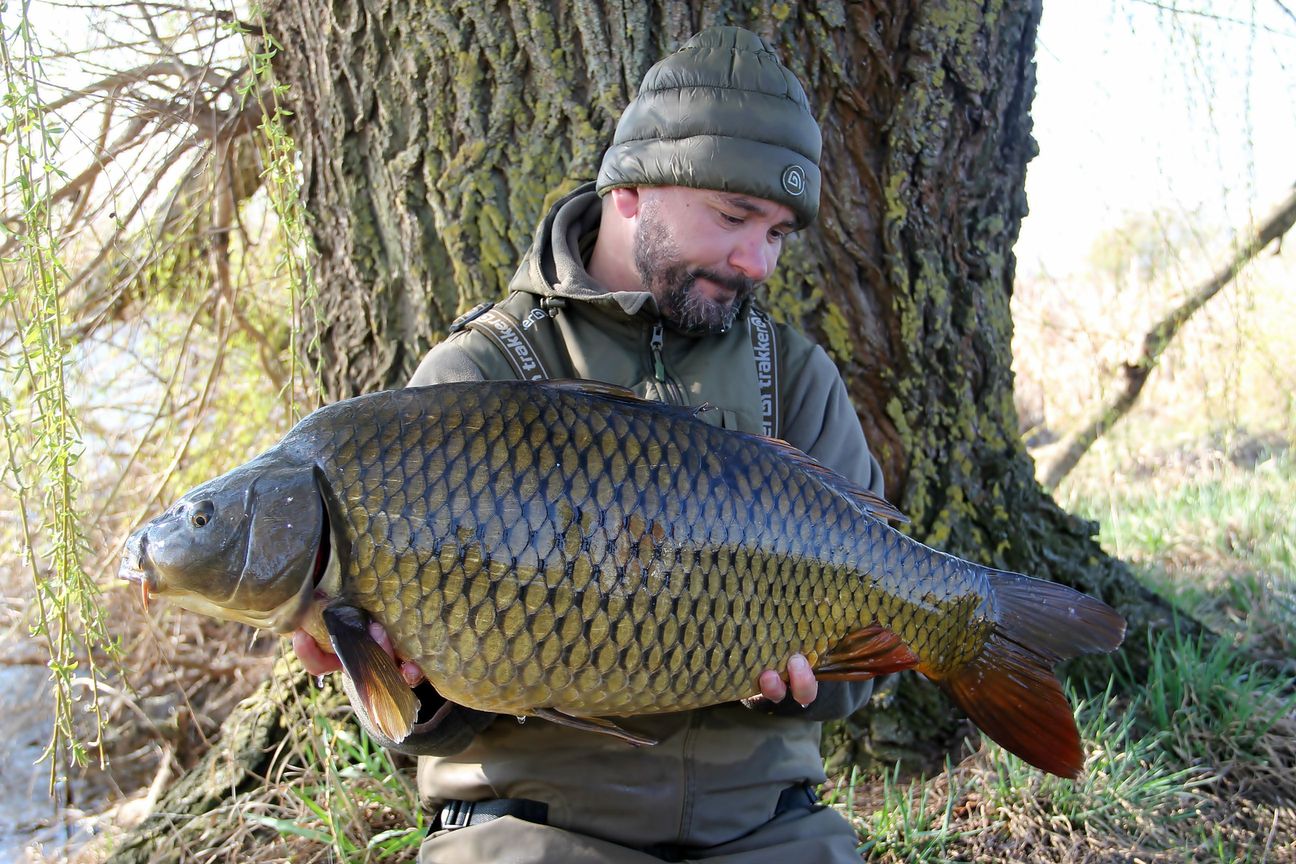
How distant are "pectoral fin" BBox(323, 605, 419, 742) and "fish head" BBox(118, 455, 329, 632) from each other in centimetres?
7

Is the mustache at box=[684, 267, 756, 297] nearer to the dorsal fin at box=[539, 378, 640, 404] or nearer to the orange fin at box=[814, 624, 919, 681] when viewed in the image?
the dorsal fin at box=[539, 378, 640, 404]

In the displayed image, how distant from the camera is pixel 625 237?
2.23 m

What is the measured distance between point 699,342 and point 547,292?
327 millimetres

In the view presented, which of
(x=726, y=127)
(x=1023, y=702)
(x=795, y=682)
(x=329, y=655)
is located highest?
(x=726, y=127)

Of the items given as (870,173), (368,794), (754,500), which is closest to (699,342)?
(754,500)

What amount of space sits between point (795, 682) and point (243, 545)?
91 cm

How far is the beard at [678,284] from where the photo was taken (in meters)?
2.10

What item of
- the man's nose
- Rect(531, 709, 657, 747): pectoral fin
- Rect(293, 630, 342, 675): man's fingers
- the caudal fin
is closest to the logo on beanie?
the man's nose

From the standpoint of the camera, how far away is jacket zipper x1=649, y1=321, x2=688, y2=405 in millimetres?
2104

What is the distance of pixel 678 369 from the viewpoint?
2.14m

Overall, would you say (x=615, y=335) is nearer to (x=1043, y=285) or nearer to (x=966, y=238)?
(x=966, y=238)

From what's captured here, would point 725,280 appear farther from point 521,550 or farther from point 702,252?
point 521,550

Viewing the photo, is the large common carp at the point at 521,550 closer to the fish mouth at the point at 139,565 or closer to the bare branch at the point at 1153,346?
the fish mouth at the point at 139,565

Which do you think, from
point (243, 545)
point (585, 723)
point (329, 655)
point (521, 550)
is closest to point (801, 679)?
point (585, 723)
